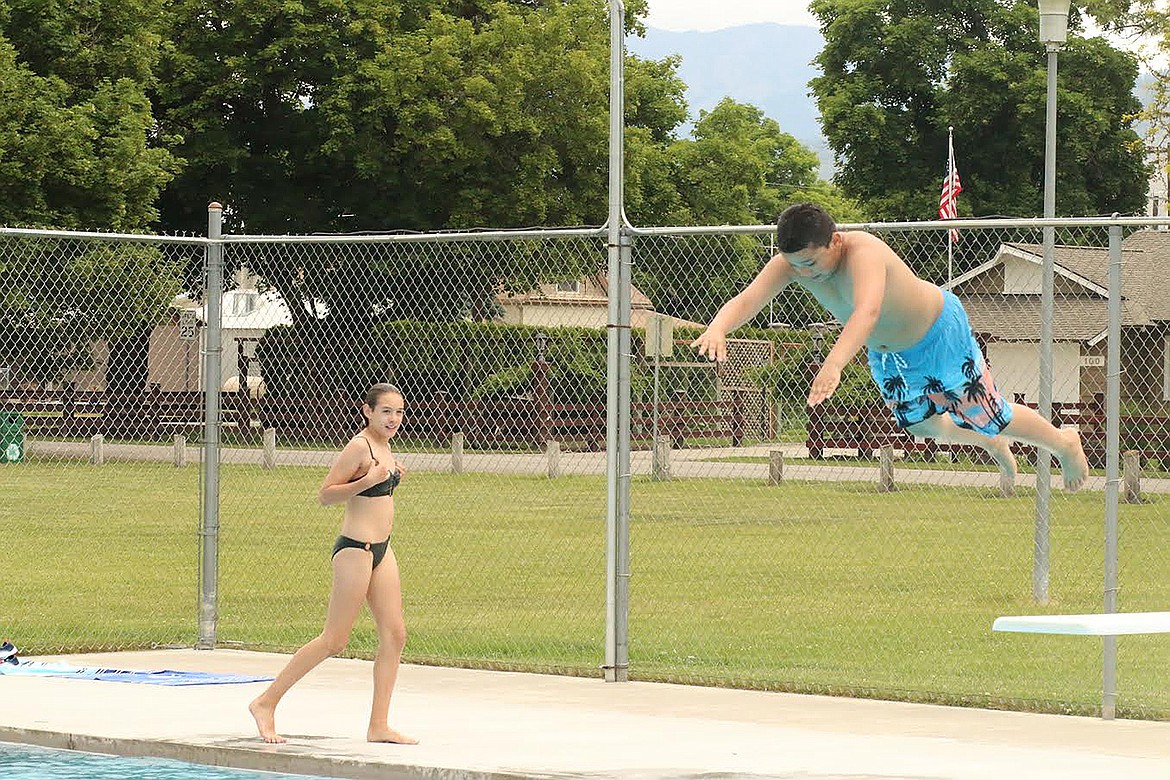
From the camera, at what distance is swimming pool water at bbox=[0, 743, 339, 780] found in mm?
8438

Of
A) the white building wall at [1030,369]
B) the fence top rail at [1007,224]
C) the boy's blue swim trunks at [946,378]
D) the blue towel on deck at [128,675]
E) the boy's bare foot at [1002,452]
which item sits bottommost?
the blue towel on deck at [128,675]

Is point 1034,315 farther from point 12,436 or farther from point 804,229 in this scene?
point 804,229

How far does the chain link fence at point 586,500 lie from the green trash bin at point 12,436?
22cm

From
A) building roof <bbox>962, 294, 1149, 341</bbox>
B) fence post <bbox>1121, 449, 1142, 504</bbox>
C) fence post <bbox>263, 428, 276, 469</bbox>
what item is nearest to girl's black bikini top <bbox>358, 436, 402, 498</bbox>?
fence post <bbox>263, 428, 276, 469</bbox>

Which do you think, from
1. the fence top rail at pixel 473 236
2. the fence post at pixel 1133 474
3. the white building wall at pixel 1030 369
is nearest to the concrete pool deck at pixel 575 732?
the fence top rail at pixel 473 236

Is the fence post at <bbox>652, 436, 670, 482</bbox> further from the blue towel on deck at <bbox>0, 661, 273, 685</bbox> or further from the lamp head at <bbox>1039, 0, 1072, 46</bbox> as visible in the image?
the blue towel on deck at <bbox>0, 661, 273, 685</bbox>

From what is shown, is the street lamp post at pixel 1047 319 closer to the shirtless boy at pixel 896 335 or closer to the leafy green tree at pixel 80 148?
the shirtless boy at pixel 896 335

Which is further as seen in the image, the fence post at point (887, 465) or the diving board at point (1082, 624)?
the fence post at point (887, 465)

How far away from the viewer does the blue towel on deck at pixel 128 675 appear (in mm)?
11062

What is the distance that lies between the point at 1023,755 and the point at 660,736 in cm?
170

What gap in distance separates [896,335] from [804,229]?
0.67 m

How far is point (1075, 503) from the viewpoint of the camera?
25.8 meters

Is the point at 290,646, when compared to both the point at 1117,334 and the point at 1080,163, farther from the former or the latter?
the point at 1080,163

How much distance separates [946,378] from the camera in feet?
23.6
